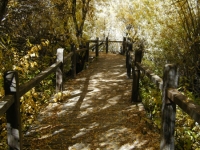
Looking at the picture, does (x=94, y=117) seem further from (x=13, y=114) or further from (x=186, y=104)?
(x=186, y=104)

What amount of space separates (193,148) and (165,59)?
6.54m

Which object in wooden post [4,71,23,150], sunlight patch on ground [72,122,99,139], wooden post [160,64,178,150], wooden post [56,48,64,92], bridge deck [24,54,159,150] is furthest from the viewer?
wooden post [56,48,64,92]

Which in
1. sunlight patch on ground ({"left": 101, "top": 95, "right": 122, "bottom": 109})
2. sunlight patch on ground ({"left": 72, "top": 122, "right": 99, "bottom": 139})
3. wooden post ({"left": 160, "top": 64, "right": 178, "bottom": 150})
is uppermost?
wooden post ({"left": 160, "top": 64, "right": 178, "bottom": 150})

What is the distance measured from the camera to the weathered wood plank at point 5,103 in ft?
8.11

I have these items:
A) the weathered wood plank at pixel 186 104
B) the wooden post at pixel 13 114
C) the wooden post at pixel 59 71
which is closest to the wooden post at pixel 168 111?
the weathered wood plank at pixel 186 104

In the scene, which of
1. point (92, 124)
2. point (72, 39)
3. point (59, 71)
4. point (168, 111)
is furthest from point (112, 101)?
point (72, 39)

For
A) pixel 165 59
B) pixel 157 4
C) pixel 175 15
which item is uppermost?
pixel 157 4

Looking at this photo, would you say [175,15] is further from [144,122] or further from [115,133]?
[115,133]

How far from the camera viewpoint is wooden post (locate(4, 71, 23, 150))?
286cm

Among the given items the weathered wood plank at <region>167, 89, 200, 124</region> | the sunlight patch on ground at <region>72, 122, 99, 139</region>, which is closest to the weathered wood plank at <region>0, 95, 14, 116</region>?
the sunlight patch on ground at <region>72, 122, 99, 139</region>

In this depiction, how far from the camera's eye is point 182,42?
845 centimetres

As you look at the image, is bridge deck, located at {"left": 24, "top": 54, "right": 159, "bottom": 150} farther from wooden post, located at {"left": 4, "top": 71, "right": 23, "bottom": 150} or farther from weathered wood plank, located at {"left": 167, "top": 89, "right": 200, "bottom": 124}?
weathered wood plank, located at {"left": 167, "top": 89, "right": 200, "bottom": 124}

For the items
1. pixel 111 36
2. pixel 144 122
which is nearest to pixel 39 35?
pixel 144 122

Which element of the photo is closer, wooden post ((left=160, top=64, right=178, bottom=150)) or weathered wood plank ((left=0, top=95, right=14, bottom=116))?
weathered wood plank ((left=0, top=95, right=14, bottom=116))
